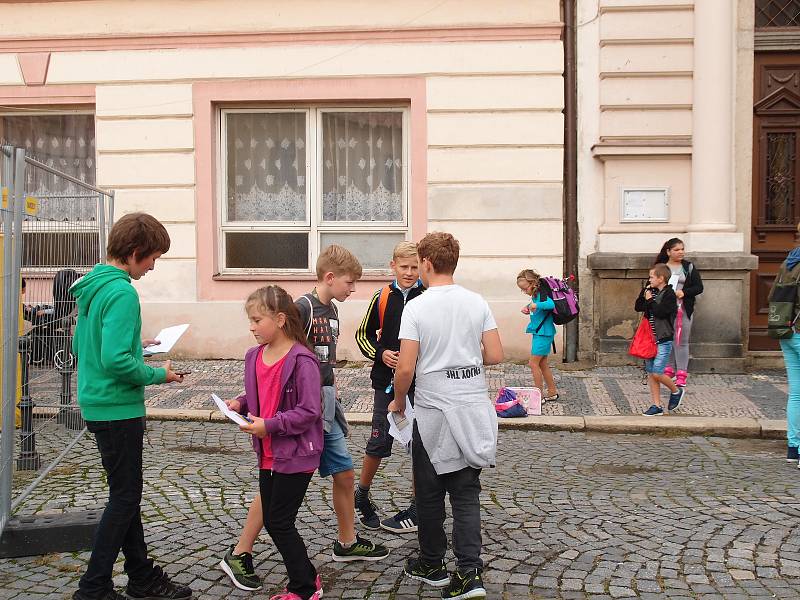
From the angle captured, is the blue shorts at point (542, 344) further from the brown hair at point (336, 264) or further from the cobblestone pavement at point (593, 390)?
the brown hair at point (336, 264)

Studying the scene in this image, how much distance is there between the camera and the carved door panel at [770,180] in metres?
11.8

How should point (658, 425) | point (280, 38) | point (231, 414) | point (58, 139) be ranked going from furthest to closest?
point (58, 139)
point (280, 38)
point (658, 425)
point (231, 414)

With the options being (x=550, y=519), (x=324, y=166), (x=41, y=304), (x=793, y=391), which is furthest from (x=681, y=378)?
(x=41, y=304)

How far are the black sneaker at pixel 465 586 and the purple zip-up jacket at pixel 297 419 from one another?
838 millimetres

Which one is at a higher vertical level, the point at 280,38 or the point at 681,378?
the point at 280,38

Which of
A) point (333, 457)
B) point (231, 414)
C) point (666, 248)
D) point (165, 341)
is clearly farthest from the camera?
point (666, 248)

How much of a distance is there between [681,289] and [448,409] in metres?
6.06

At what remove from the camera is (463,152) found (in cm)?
1192

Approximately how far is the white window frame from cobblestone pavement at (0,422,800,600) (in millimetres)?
4821

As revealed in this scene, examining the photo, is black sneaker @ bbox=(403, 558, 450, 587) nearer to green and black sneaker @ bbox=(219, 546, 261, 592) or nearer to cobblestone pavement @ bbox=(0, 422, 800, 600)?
cobblestone pavement @ bbox=(0, 422, 800, 600)

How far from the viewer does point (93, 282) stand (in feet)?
13.8

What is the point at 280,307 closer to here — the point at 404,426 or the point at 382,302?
the point at 404,426

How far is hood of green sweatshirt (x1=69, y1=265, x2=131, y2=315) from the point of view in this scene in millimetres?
4199

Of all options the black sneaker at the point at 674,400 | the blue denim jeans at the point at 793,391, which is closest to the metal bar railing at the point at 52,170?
the blue denim jeans at the point at 793,391
